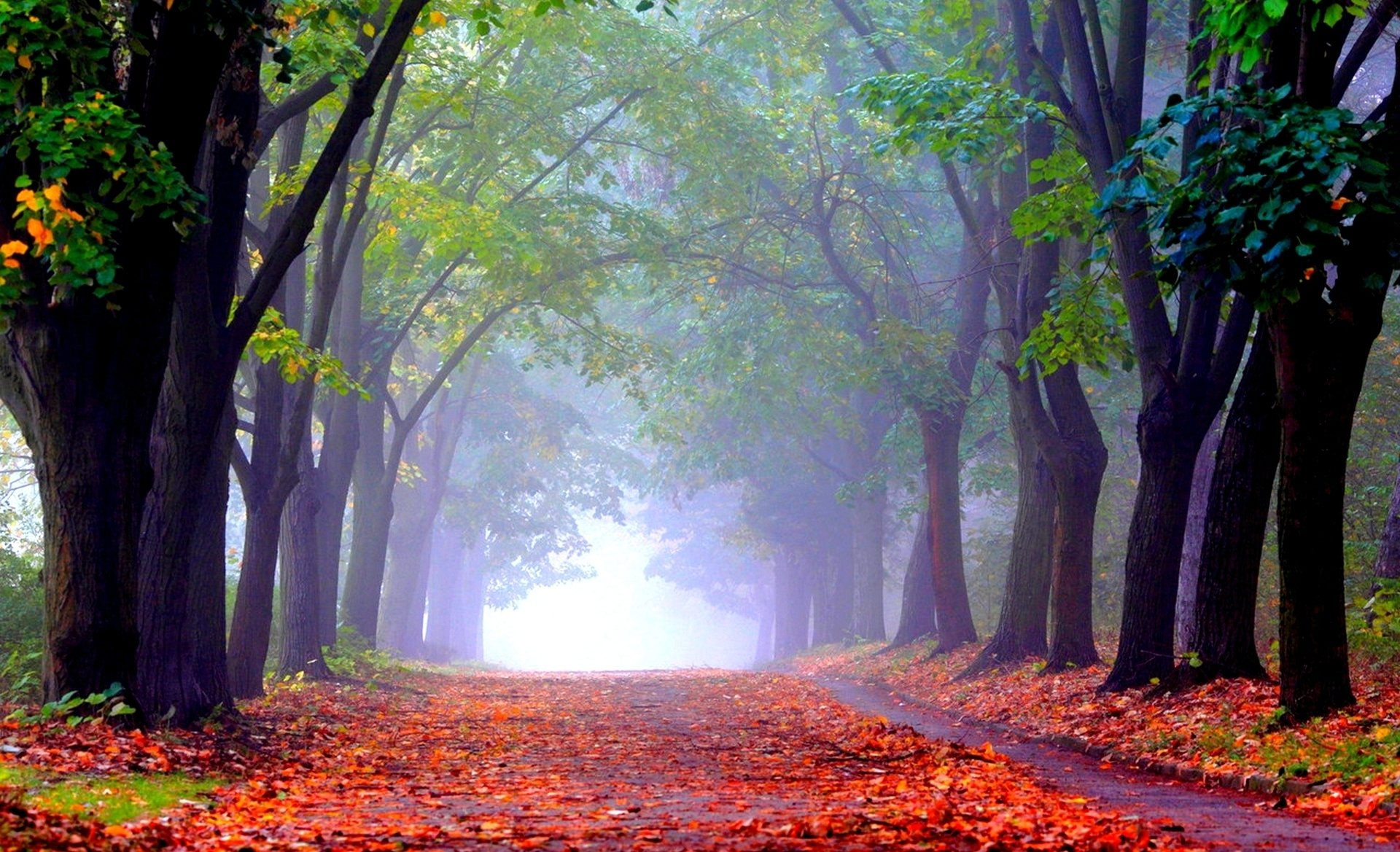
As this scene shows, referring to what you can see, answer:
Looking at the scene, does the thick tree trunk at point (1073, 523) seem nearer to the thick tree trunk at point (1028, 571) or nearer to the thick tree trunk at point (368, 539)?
the thick tree trunk at point (1028, 571)

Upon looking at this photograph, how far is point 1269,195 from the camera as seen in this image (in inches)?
344

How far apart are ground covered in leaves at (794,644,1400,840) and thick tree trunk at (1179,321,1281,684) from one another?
0.32 m

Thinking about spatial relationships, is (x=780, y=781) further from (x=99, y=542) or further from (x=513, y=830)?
(x=99, y=542)

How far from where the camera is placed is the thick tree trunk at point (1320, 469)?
9.64m

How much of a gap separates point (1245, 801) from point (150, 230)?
8.14 metres

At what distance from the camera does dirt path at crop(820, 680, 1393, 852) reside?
253 inches

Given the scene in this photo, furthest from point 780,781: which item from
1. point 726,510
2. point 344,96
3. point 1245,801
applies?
point 726,510

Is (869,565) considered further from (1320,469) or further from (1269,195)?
(1269,195)

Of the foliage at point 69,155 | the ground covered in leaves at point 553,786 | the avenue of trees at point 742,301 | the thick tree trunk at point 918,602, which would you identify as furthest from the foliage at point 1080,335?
the thick tree trunk at point 918,602

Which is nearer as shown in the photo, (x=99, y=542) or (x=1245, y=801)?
(x=1245, y=801)

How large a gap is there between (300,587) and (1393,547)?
13578mm

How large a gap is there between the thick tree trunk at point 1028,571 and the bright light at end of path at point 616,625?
1827 inches

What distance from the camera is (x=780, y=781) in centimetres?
902

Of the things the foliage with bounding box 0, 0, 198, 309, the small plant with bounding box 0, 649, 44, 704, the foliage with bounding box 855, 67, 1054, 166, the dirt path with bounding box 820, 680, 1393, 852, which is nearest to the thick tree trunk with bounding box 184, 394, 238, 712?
the small plant with bounding box 0, 649, 44, 704
